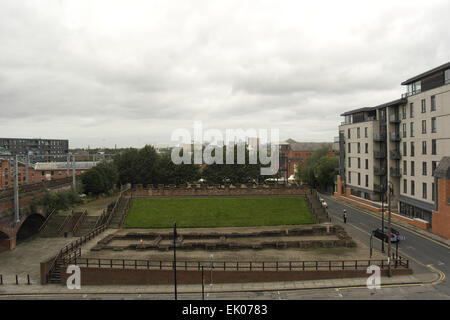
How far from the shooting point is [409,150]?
136ft

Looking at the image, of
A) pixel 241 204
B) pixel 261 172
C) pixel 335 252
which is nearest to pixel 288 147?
pixel 261 172

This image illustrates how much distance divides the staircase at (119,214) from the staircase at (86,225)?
2.24 m

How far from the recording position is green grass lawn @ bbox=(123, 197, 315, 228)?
3222 cm

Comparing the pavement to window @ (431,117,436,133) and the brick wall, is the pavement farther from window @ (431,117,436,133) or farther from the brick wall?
window @ (431,117,436,133)

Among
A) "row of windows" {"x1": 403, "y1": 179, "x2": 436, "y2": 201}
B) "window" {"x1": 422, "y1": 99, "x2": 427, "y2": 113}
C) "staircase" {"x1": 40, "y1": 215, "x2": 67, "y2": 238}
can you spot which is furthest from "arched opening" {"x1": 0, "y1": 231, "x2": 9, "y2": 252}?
"window" {"x1": 422, "y1": 99, "x2": 427, "y2": 113}

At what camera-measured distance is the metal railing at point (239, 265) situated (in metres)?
21.1

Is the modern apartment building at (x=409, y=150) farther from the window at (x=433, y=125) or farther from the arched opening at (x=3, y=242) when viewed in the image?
the arched opening at (x=3, y=242)

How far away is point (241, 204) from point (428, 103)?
1011 inches

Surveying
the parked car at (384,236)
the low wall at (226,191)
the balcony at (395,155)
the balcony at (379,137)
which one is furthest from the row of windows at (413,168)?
the low wall at (226,191)

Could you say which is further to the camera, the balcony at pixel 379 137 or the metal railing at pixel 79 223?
the balcony at pixel 379 137

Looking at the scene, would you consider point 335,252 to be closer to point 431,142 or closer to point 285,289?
point 285,289

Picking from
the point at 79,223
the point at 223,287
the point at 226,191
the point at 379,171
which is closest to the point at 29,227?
the point at 79,223

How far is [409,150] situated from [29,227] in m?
49.1

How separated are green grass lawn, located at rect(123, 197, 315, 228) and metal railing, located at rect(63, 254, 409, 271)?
924cm
